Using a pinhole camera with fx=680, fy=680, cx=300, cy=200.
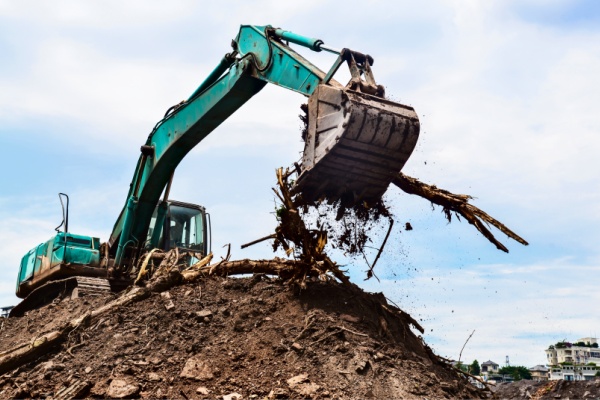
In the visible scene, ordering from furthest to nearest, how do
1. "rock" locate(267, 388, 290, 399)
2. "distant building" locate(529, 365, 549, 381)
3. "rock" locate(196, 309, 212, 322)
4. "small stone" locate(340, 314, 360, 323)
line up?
"distant building" locate(529, 365, 549, 381) < "rock" locate(196, 309, 212, 322) < "small stone" locate(340, 314, 360, 323) < "rock" locate(267, 388, 290, 399)

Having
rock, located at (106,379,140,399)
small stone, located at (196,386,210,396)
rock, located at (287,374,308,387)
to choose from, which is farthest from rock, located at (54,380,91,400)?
rock, located at (287,374,308,387)

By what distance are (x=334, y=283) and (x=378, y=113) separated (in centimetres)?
208

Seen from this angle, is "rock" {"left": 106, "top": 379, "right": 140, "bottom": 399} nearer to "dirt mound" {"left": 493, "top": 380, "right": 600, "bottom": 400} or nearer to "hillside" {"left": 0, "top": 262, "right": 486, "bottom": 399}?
"hillside" {"left": 0, "top": 262, "right": 486, "bottom": 399}

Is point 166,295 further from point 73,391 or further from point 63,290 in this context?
point 63,290

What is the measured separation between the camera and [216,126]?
9.33m

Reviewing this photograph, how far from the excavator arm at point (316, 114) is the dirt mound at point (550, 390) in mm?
4076

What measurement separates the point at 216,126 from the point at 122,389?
14.0 ft

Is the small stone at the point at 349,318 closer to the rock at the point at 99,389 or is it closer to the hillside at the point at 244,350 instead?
the hillside at the point at 244,350

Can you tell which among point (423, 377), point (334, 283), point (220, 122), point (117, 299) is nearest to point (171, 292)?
point (117, 299)

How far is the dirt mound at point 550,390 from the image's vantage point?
905 centimetres

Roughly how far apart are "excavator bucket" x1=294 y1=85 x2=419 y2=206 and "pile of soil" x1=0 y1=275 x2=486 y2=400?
1.25 meters

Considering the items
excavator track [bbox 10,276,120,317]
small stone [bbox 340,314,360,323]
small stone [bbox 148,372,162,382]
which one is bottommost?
small stone [bbox 148,372,162,382]

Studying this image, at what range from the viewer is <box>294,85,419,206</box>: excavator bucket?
252 inches

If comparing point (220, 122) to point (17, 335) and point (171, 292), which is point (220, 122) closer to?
point (171, 292)
